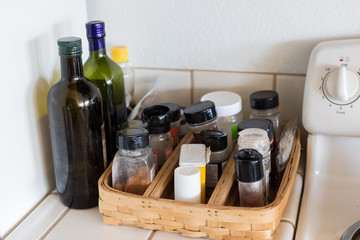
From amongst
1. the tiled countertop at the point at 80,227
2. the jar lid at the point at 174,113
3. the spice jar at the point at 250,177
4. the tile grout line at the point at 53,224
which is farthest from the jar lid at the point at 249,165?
the tile grout line at the point at 53,224

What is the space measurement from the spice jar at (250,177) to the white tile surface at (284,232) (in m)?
0.05

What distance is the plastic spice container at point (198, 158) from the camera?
0.75 meters

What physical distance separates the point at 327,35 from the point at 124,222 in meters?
0.50

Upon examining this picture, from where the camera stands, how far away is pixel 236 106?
0.90 metres

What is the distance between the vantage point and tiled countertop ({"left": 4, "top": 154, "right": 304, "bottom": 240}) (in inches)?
29.6

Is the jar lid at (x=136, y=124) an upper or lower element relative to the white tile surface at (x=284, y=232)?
upper

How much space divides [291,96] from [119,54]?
36 centimetres

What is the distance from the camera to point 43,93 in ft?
2.80

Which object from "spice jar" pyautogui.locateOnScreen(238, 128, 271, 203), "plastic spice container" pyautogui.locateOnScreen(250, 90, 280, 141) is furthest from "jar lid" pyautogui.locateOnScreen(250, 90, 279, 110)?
"spice jar" pyautogui.locateOnScreen(238, 128, 271, 203)

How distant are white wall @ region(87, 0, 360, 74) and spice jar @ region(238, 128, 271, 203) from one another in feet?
0.71

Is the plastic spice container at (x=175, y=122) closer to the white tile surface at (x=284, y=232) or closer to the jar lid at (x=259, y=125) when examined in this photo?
the jar lid at (x=259, y=125)

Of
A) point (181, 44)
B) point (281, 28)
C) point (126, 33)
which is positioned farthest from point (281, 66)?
point (126, 33)

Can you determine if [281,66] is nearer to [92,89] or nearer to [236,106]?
[236,106]

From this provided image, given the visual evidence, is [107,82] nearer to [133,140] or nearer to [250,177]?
[133,140]
